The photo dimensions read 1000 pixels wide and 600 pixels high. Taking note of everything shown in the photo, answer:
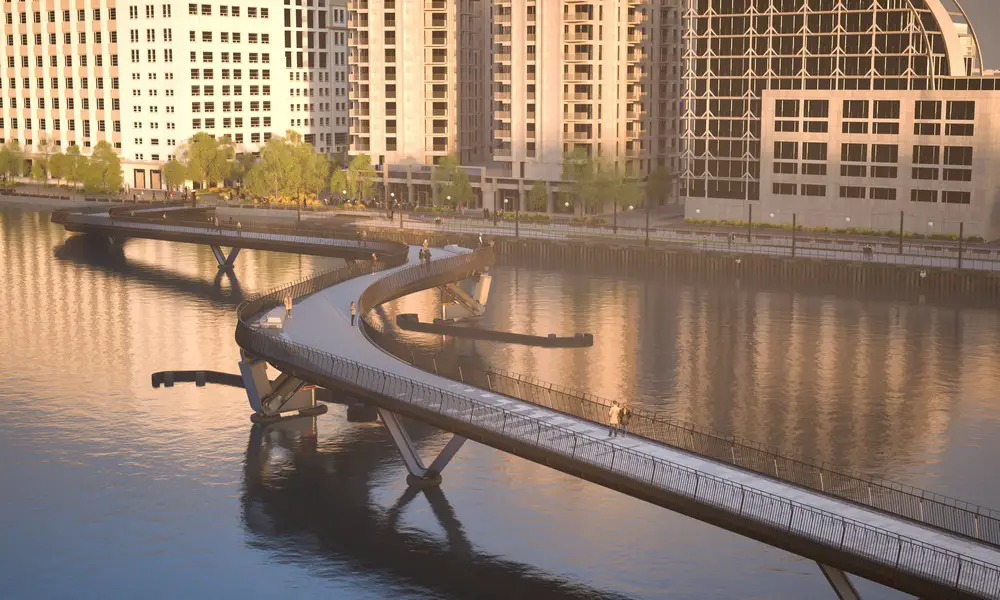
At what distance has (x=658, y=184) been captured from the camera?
625 feet

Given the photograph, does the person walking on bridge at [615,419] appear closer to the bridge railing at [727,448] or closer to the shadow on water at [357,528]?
the bridge railing at [727,448]

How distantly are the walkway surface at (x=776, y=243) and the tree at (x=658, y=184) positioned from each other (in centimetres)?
2213

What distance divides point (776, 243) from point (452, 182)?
2118 inches

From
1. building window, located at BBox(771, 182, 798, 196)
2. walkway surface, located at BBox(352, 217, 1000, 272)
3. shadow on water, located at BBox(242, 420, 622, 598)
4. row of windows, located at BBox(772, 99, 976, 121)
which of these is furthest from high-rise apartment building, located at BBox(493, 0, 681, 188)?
shadow on water, located at BBox(242, 420, 622, 598)

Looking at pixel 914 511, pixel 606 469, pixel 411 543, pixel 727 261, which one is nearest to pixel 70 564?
pixel 411 543

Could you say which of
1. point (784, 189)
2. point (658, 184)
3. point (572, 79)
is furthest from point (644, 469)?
point (658, 184)

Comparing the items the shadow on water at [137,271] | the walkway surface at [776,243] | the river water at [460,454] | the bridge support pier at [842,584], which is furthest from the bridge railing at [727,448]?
the walkway surface at [776,243]

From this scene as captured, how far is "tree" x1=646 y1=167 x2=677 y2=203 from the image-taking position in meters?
190

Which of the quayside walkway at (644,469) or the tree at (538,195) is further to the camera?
the tree at (538,195)

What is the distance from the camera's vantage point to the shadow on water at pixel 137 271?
465 feet

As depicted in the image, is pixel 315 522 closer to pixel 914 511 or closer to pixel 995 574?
pixel 914 511

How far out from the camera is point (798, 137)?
165 metres

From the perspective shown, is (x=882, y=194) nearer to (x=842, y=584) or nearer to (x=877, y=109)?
(x=877, y=109)

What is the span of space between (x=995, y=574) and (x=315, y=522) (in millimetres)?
34583
